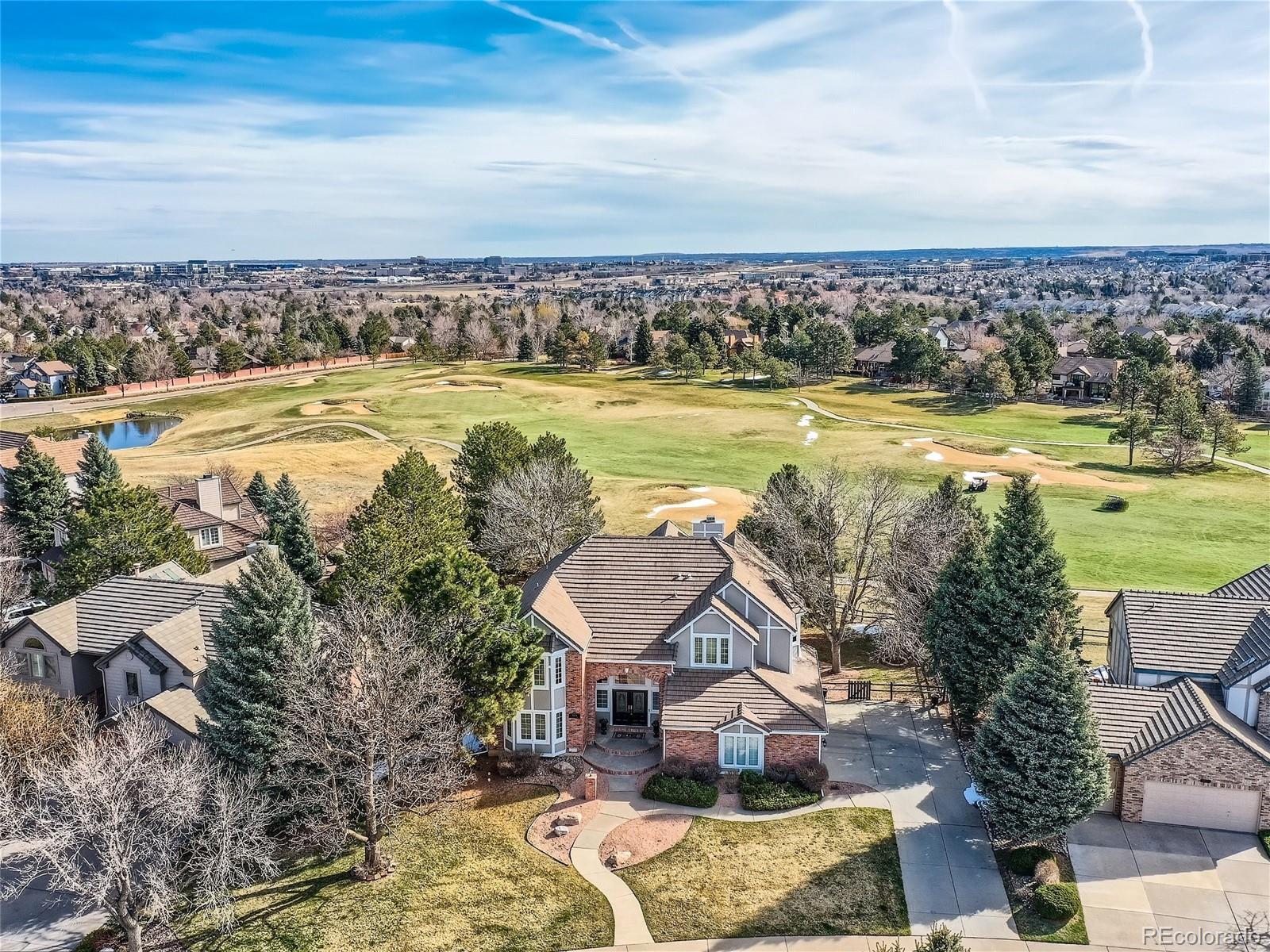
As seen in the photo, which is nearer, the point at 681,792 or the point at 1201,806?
the point at 1201,806

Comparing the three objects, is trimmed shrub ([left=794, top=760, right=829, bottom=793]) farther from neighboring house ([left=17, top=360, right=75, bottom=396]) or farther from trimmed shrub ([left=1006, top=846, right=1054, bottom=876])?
neighboring house ([left=17, top=360, right=75, bottom=396])

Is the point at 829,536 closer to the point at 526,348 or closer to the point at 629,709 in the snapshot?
the point at 629,709

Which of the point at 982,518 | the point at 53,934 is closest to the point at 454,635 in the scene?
the point at 53,934

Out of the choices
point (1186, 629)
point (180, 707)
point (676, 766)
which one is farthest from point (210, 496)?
point (1186, 629)

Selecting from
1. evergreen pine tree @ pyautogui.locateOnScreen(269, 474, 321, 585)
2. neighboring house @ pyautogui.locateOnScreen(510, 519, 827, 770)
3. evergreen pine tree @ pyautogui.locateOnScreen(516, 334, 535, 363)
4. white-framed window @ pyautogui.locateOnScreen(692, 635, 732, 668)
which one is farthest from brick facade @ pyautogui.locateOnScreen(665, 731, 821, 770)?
evergreen pine tree @ pyautogui.locateOnScreen(516, 334, 535, 363)

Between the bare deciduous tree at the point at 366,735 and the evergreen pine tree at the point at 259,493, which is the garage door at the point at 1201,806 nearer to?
the bare deciduous tree at the point at 366,735

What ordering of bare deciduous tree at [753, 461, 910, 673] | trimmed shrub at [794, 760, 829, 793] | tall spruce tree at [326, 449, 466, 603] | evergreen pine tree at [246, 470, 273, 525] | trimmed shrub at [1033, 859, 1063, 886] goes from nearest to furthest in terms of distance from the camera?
trimmed shrub at [1033, 859, 1063, 886]
trimmed shrub at [794, 760, 829, 793]
tall spruce tree at [326, 449, 466, 603]
bare deciduous tree at [753, 461, 910, 673]
evergreen pine tree at [246, 470, 273, 525]
